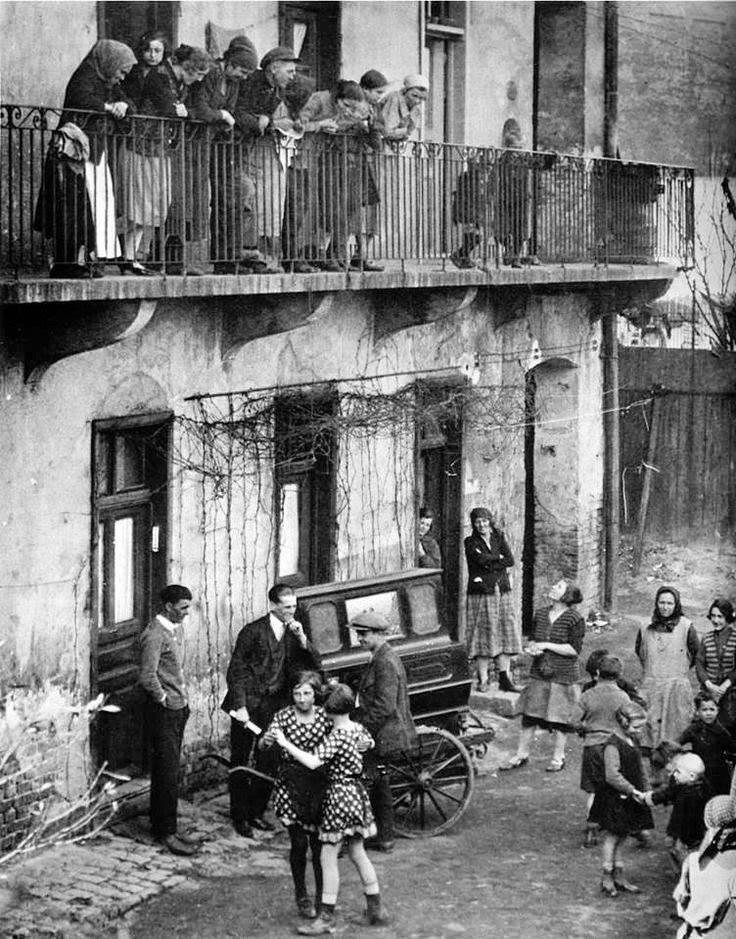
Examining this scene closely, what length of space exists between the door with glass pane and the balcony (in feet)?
4.51

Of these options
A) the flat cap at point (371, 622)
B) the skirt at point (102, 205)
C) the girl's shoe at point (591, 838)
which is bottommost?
the girl's shoe at point (591, 838)

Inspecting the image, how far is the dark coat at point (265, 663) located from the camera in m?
12.2

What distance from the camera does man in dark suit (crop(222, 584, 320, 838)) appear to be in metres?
12.0

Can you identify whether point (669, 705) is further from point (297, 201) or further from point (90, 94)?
point (90, 94)

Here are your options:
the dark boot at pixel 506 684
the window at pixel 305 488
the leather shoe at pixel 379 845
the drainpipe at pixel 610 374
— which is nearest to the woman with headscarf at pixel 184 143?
the window at pixel 305 488

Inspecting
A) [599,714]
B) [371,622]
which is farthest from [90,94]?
[599,714]

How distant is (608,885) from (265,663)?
9.42 ft

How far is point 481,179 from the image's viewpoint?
51.7 feet

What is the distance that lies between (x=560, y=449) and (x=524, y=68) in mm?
4130

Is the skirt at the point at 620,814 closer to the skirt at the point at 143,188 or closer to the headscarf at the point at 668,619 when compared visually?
the headscarf at the point at 668,619

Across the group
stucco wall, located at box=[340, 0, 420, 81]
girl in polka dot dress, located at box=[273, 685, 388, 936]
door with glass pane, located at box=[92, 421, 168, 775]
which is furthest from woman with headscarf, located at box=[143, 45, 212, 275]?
girl in polka dot dress, located at box=[273, 685, 388, 936]

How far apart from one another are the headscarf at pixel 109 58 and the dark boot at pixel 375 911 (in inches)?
218

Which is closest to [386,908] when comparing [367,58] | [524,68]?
[367,58]

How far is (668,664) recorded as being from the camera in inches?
524
